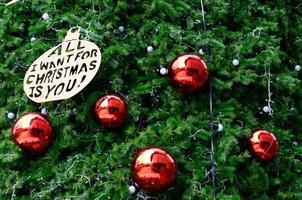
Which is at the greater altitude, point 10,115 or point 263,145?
point 10,115

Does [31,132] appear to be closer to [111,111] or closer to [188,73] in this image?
[111,111]

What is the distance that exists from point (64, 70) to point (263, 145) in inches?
27.6

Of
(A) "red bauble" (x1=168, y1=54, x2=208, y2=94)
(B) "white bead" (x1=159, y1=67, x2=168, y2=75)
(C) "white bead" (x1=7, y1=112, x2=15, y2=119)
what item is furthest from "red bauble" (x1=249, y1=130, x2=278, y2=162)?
(C) "white bead" (x1=7, y1=112, x2=15, y2=119)

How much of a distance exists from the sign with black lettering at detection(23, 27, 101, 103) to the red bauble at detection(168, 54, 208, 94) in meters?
0.25

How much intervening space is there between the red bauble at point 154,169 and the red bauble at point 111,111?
0.59ft

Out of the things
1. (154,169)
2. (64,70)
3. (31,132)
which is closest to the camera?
(154,169)

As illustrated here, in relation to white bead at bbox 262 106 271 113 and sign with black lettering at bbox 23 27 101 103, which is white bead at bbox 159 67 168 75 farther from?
white bead at bbox 262 106 271 113

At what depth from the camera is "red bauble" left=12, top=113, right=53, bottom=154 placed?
164 centimetres

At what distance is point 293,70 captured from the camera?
2.03 m

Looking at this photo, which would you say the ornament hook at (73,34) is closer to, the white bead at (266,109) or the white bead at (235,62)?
the white bead at (235,62)

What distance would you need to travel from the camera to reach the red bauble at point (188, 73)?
1692 millimetres

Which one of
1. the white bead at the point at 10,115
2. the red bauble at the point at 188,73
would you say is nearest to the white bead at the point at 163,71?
the red bauble at the point at 188,73

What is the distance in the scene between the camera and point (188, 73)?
5.56 ft

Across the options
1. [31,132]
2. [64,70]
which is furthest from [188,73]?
[31,132]
